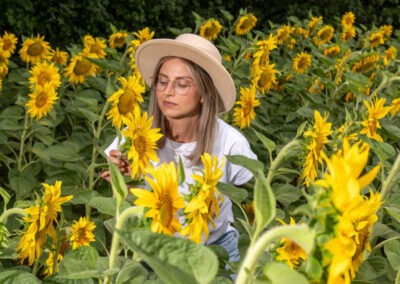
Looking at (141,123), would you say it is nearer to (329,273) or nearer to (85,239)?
(85,239)

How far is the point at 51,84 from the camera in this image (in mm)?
2184

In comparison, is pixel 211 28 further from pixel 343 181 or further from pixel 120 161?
pixel 343 181

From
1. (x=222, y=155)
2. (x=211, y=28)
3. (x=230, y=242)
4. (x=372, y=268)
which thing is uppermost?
(x=211, y=28)

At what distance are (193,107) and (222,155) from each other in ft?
0.52

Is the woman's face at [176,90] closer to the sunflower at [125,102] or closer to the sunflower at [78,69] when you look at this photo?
the sunflower at [125,102]

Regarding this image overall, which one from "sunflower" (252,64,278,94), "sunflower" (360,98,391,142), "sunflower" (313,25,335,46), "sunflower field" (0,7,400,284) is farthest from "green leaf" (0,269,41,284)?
"sunflower" (313,25,335,46)

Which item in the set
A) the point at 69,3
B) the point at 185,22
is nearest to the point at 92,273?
the point at 69,3

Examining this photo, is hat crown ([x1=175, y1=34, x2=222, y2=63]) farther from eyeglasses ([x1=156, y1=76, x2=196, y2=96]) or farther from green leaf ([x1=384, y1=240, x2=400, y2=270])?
green leaf ([x1=384, y1=240, x2=400, y2=270])

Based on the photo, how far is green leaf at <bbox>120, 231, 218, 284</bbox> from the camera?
23.1 inches

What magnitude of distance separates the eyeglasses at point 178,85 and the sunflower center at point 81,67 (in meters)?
0.86

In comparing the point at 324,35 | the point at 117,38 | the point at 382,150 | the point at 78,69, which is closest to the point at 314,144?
the point at 382,150

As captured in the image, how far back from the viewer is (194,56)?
185 centimetres

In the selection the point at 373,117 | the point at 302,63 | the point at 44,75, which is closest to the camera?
the point at 373,117

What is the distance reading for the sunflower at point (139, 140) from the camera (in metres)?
1.41
